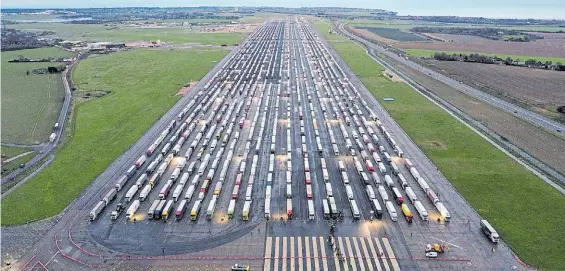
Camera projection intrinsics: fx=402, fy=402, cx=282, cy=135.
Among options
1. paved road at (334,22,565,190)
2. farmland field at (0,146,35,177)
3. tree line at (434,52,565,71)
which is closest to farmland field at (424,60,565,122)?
tree line at (434,52,565,71)

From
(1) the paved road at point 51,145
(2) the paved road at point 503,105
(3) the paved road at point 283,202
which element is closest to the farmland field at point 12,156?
(1) the paved road at point 51,145

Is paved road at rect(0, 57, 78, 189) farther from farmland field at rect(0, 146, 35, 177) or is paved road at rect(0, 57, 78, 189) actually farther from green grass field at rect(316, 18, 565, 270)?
green grass field at rect(316, 18, 565, 270)

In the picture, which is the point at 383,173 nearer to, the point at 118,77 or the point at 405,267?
the point at 405,267

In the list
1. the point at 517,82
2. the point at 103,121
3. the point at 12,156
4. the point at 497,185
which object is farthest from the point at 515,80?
the point at 12,156

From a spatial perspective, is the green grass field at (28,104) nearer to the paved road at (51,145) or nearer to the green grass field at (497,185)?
the paved road at (51,145)

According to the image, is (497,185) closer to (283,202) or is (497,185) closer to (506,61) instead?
(283,202)

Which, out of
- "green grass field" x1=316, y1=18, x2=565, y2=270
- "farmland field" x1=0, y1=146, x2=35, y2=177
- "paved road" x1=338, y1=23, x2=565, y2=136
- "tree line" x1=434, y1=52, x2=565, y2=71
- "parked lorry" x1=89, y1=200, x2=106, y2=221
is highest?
"tree line" x1=434, y1=52, x2=565, y2=71

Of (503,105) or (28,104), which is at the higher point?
(503,105)
